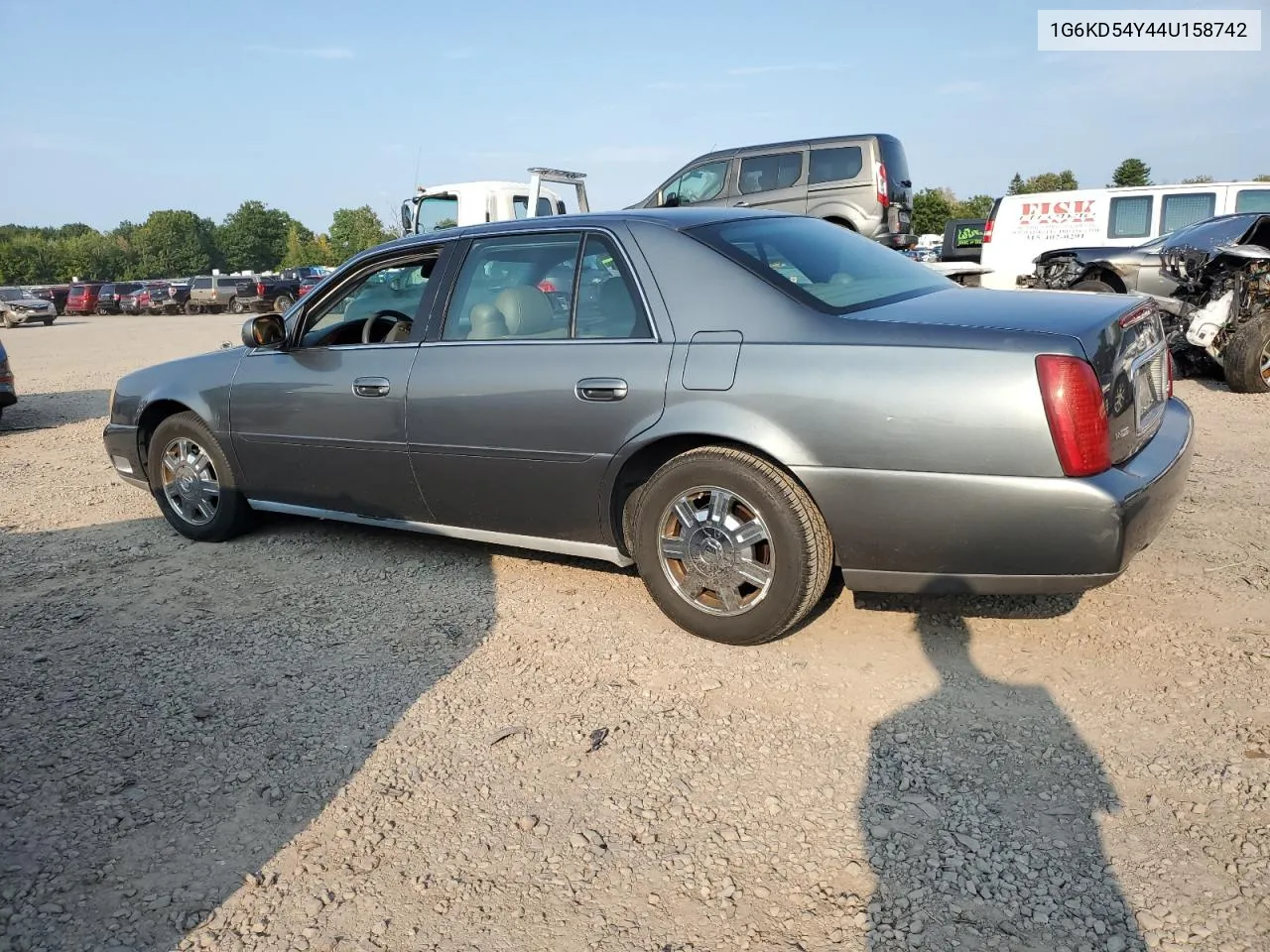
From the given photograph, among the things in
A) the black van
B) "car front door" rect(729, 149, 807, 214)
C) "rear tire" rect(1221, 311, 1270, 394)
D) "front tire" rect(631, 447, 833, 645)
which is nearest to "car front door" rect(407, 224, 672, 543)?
"front tire" rect(631, 447, 833, 645)

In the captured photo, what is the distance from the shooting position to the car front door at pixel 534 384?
12.2ft

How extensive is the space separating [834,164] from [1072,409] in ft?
35.1

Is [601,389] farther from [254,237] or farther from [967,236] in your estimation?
[254,237]

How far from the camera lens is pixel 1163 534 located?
180 inches

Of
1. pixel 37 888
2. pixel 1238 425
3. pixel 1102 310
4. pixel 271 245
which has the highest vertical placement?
pixel 271 245

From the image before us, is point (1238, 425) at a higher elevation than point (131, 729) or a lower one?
higher

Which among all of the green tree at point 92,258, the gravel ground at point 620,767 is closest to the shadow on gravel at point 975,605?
the gravel ground at point 620,767

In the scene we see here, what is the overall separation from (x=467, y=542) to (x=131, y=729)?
205 cm

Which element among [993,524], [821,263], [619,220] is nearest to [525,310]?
[619,220]

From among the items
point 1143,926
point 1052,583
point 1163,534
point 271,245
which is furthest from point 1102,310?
point 271,245

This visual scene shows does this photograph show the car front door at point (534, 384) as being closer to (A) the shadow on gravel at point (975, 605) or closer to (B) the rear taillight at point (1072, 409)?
(A) the shadow on gravel at point (975, 605)

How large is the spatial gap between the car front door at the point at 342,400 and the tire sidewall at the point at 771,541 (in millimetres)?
1216

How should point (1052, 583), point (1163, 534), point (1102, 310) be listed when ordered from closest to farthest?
point (1052, 583) < point (1102, 310) < point (1163, 534)

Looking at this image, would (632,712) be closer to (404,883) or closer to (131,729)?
(404,883)
